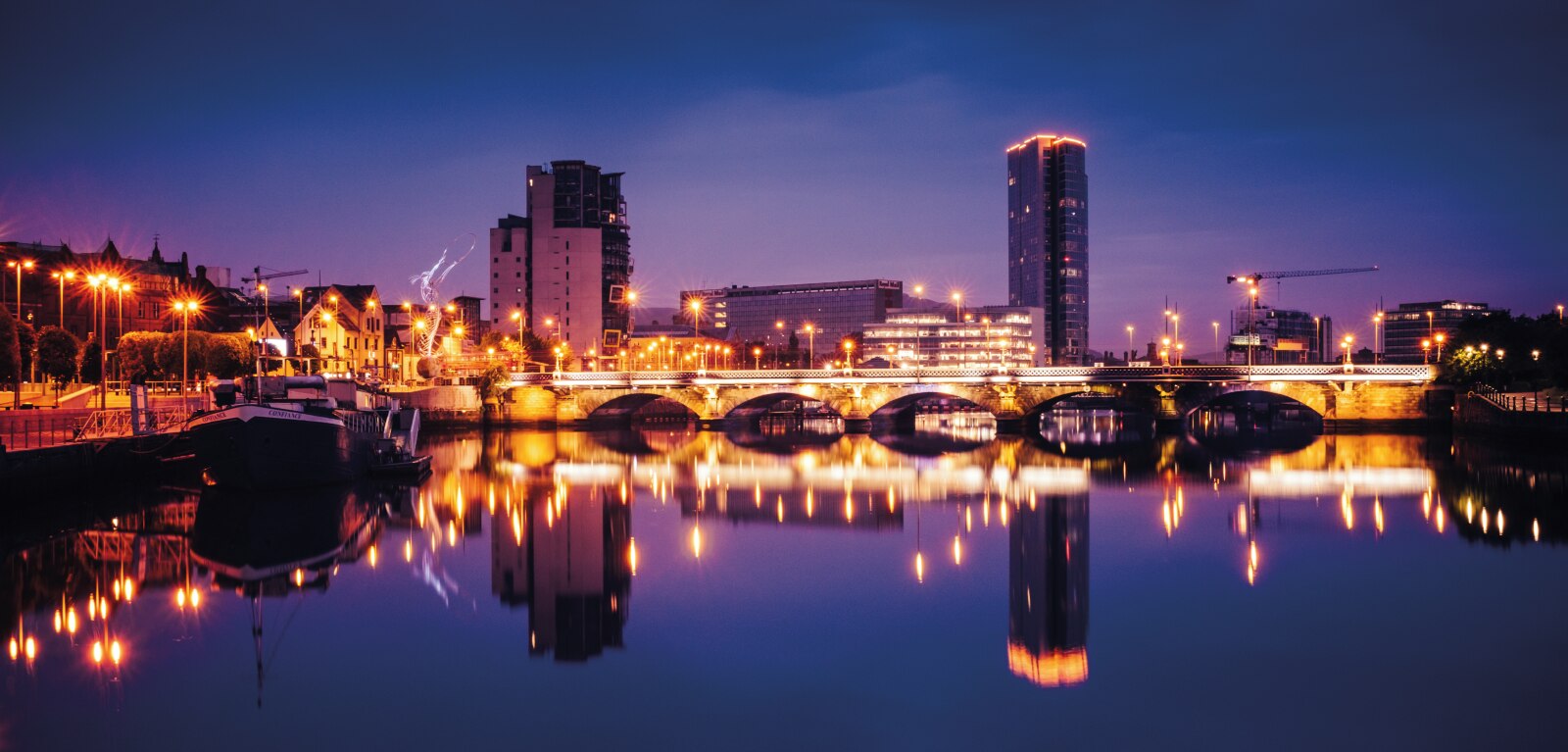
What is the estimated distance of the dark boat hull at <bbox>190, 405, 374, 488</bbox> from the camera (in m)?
40.7

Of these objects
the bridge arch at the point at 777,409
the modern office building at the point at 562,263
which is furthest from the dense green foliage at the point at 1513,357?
the modern office building at the point at 562,263

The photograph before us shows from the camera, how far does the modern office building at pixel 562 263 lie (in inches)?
6250

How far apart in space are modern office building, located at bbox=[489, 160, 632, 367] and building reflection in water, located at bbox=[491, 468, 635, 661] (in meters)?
114

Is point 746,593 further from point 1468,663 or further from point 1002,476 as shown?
point 1002,476

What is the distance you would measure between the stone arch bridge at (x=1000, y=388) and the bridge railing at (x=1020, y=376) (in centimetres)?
8

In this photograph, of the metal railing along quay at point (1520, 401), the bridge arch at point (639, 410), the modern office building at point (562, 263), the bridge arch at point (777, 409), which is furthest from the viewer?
the modern office building at point (562, 263)

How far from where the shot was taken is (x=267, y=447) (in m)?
41.6

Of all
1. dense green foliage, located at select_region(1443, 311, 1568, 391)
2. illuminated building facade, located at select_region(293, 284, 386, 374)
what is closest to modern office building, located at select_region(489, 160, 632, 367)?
illuminated building facade, located at select_region(293, 284, 386, 374)

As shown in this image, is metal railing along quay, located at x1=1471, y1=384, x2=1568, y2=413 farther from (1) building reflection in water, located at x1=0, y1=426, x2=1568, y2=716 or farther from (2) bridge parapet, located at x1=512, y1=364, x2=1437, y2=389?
(2) bridge parapet, located at x1=512, y1=364, x2=1437, y2=389

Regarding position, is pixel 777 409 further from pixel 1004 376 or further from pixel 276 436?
pixel 276 436

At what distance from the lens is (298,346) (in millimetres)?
100562

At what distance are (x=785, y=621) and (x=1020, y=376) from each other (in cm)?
6974

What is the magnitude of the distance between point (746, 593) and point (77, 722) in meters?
14.3

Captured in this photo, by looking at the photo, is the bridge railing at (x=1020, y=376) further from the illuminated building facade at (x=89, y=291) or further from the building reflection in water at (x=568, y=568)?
the building reflection in water at (x=568, y=568)
